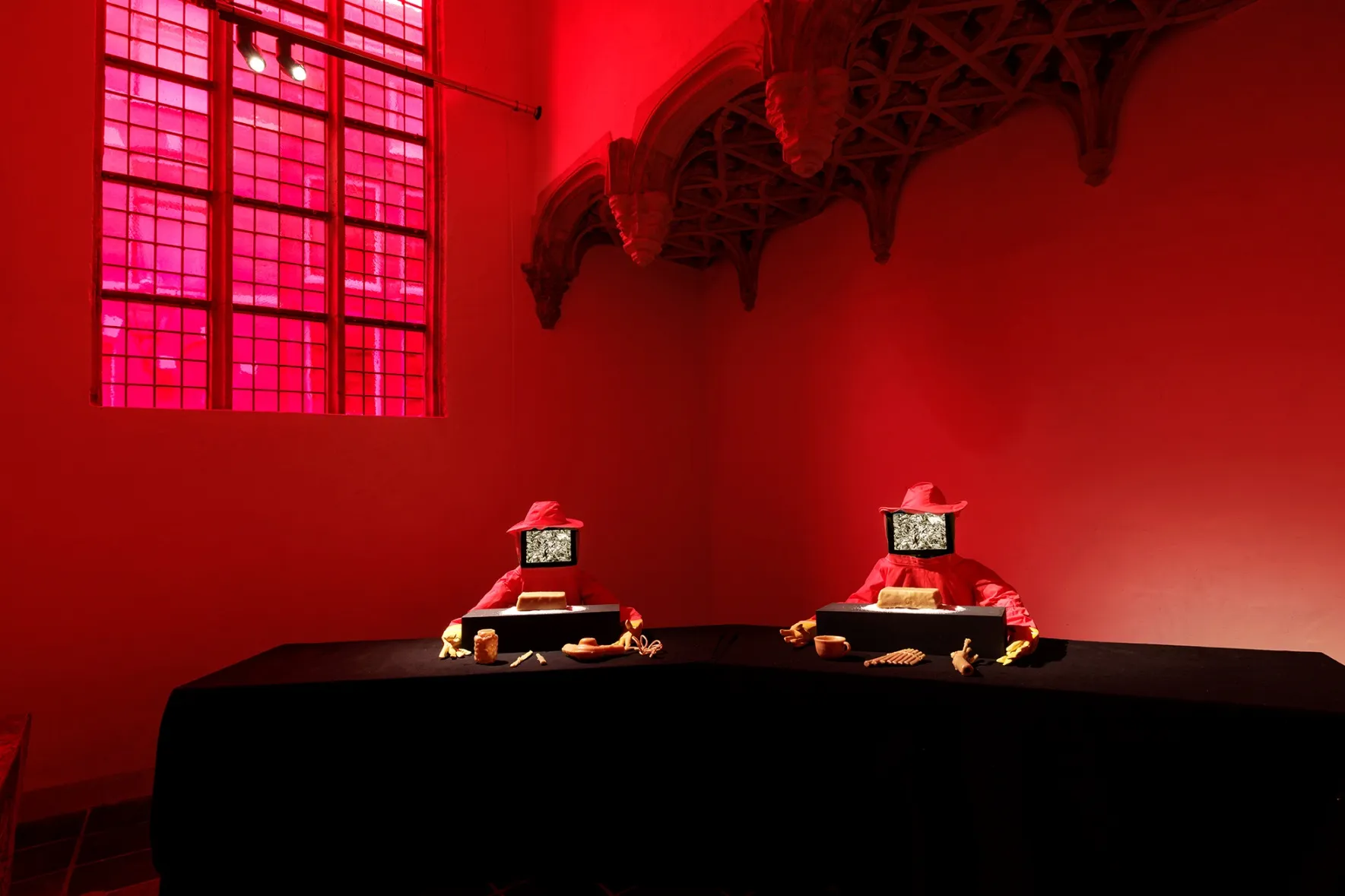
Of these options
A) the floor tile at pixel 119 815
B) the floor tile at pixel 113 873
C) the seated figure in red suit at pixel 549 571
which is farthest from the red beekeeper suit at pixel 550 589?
the floor tile at pixel 119 815

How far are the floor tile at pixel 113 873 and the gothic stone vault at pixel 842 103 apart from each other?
4.58 metres

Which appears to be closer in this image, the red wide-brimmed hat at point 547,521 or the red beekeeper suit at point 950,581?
the red beekeeper suit at point 950,581

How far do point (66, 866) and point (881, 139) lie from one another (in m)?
6.67

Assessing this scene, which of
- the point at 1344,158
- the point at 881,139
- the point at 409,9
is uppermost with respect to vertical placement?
the point at 409,9

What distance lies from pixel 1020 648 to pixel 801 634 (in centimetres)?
96

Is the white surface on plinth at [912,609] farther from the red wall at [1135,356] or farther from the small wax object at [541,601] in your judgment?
the red wall at [1135,356]

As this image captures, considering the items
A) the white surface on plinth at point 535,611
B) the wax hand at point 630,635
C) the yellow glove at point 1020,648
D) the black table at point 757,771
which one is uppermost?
the white surface on plinth at point 535,611

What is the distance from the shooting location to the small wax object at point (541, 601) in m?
3.85

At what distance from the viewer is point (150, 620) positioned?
5102mm

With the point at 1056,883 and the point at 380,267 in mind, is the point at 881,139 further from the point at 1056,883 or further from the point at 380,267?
the point at 1056,883

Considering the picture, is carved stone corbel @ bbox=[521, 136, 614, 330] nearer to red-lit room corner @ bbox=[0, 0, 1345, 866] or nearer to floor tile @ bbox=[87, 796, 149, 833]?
red-lit room corner @ bbox=[0, 0, 1345, 866]

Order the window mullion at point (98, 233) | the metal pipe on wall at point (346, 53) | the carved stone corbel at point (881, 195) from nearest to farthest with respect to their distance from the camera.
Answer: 1. the window mullion at point (98, 233)
2. the metal pipe on wall at point (346, 53)
3. the carved stone corbel at point (881, 195)

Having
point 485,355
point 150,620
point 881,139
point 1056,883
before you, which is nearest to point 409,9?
point 485,355

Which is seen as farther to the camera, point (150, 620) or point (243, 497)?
point (243, 497)
